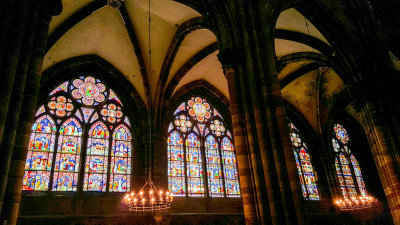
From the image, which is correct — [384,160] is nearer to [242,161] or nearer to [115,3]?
[242,161]

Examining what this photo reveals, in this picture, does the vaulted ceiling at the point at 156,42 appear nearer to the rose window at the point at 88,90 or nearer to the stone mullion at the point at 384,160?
the rose window at the point at 88,90

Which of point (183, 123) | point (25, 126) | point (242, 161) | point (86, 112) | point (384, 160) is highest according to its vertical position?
point (86, 112)

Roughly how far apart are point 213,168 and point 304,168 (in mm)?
5933

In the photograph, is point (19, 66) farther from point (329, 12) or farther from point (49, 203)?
point (329, 12)

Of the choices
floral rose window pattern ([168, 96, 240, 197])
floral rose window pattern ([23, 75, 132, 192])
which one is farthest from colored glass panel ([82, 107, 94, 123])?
floral rose window pattern ([168, 96, 240, 197])

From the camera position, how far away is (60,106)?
15.3m

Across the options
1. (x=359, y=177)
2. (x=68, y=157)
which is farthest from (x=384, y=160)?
(x=68, y=157)

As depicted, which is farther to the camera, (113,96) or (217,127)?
(217,127)

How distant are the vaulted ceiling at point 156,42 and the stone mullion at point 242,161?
14.5ft

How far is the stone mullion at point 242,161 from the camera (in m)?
8.44

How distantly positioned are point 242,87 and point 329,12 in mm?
6355

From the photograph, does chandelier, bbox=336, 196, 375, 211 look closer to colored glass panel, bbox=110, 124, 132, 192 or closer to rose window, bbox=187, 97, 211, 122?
rose window, bbox=187, 97, 211, 122

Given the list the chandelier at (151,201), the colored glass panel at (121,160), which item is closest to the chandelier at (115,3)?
the colored glass panel at (121,160)

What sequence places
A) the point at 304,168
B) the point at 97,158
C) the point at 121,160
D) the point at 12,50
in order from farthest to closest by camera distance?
the point at 304,168 → the point at 121,160 → the point at 97,158 → the point at 12,50
